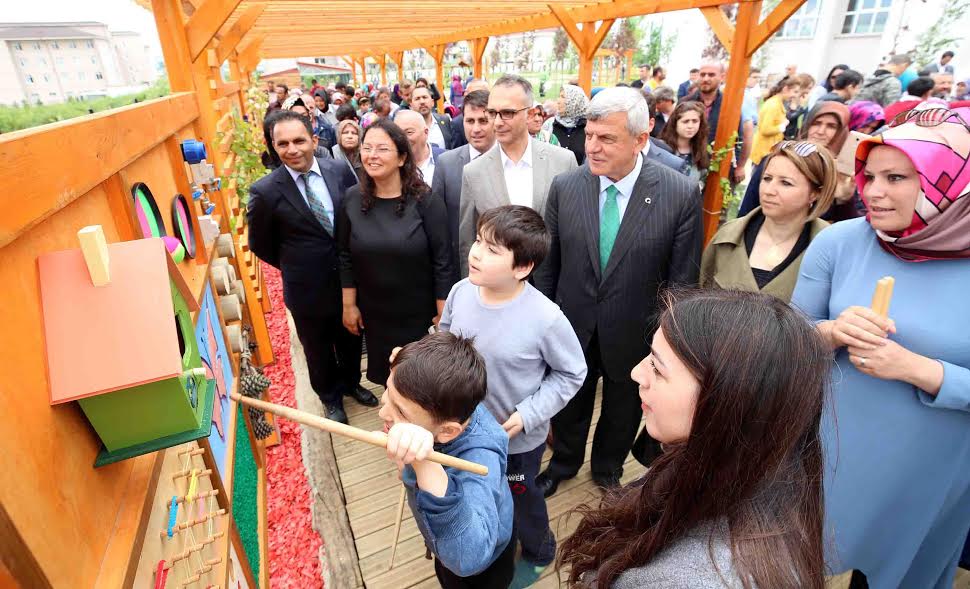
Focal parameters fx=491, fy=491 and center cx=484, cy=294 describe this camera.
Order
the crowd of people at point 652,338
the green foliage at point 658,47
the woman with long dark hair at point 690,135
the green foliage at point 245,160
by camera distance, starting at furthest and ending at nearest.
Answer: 1. the green foliage at point 658,47
2. the green foliage at point 245,160
3. the woman with long dark hair at point 690,135
4. the crowd of people at point 652,338

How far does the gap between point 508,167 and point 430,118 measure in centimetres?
347

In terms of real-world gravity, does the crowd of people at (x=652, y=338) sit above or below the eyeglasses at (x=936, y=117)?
below

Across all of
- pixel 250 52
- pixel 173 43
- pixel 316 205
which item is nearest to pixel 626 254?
pixel 316 205

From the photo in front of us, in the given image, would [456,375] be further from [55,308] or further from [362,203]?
[362,203]

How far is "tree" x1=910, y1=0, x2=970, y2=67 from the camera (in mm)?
13820

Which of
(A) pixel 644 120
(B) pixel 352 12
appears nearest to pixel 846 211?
(A) pixel 644 120

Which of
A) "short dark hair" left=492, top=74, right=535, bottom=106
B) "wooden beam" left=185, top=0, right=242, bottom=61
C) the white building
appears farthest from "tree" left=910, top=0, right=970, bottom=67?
the white building

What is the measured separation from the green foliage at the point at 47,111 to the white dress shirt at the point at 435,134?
15.1 feet

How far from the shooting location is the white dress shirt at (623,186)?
2.46m

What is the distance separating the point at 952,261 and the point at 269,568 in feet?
10.2

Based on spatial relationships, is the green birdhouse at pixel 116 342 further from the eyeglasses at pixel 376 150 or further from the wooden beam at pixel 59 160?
the eyeglasses at pixel 376 150

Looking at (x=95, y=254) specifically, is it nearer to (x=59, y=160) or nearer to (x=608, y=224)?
(x=59, y=160)

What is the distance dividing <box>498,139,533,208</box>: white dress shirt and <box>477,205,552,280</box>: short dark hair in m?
1.05

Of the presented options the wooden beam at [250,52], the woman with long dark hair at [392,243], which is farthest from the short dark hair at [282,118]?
the wooden beam at [250,52]
